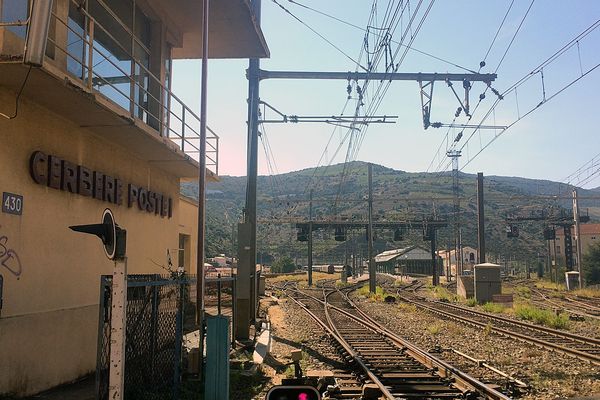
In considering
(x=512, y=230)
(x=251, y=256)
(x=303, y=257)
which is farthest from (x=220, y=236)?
(x=251, y=256)

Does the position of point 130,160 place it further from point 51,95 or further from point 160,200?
point 51,95

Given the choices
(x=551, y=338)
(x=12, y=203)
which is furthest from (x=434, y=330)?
(x=12, y=203)

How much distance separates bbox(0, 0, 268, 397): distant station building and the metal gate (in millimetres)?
1688

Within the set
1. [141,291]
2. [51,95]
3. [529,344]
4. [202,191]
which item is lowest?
[529,344]

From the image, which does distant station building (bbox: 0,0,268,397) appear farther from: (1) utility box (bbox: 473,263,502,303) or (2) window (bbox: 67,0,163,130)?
(1) utility box (bbox: 473,263,502,303)

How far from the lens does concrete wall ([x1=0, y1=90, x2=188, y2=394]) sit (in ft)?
27.1

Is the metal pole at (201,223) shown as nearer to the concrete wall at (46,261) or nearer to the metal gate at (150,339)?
the metal gate at (150,339)

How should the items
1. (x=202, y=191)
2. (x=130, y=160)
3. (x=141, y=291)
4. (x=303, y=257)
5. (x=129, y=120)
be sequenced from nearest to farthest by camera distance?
1. (x=141, y=291)
2. (x=202, y=191)
3. (x=129, y=120)
4. (x=130, y=160)
5. (x=303, y=257)

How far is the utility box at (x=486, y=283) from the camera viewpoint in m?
32.2

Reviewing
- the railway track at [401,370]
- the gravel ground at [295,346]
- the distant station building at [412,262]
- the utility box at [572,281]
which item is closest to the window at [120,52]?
the gravel ground at [295,346]

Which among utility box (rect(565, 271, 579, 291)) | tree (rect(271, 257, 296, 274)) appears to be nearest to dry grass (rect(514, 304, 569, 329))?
utility box (rect(565, 271, 579, 291))

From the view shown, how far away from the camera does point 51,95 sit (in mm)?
8609

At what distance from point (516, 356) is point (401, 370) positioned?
390cm

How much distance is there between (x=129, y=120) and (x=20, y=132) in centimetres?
193
